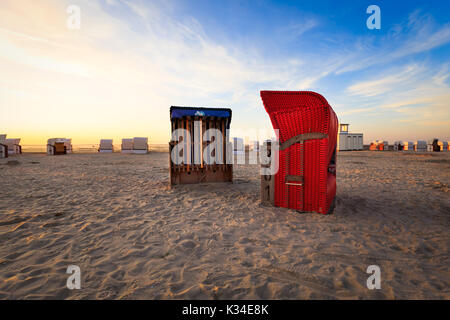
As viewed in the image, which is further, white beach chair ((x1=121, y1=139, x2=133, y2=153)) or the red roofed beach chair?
white beach chair ((x1=121, y1=139, x2=133, y2=153))

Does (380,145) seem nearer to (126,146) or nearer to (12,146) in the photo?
(126,146)

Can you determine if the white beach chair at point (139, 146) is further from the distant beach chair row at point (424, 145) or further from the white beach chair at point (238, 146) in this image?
the distant beach chair row at point (424, 145)

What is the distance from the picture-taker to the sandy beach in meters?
2.41

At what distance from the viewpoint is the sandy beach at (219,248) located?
7.91 ft

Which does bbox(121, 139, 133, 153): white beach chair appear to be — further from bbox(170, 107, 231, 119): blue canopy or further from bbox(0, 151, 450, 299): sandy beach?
bbox(0, 151, 450, 299): sandy beach

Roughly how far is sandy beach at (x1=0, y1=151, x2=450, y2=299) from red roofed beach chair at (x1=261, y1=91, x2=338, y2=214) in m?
0.48

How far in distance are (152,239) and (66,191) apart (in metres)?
5.66

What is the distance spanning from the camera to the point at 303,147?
502 centimetres

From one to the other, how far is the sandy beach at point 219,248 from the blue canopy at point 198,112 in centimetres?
348

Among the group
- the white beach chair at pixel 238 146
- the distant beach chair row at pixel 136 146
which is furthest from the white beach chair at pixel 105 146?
the white beach chair at pixel 238 146

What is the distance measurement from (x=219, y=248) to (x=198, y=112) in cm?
596

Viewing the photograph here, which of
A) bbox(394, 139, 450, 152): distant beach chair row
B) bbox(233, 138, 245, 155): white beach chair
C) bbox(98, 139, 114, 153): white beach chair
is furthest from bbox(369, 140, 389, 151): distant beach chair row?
bbox(98, 139, 114, 153): white beach chair

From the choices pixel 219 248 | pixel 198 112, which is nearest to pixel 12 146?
pixel 198 112
